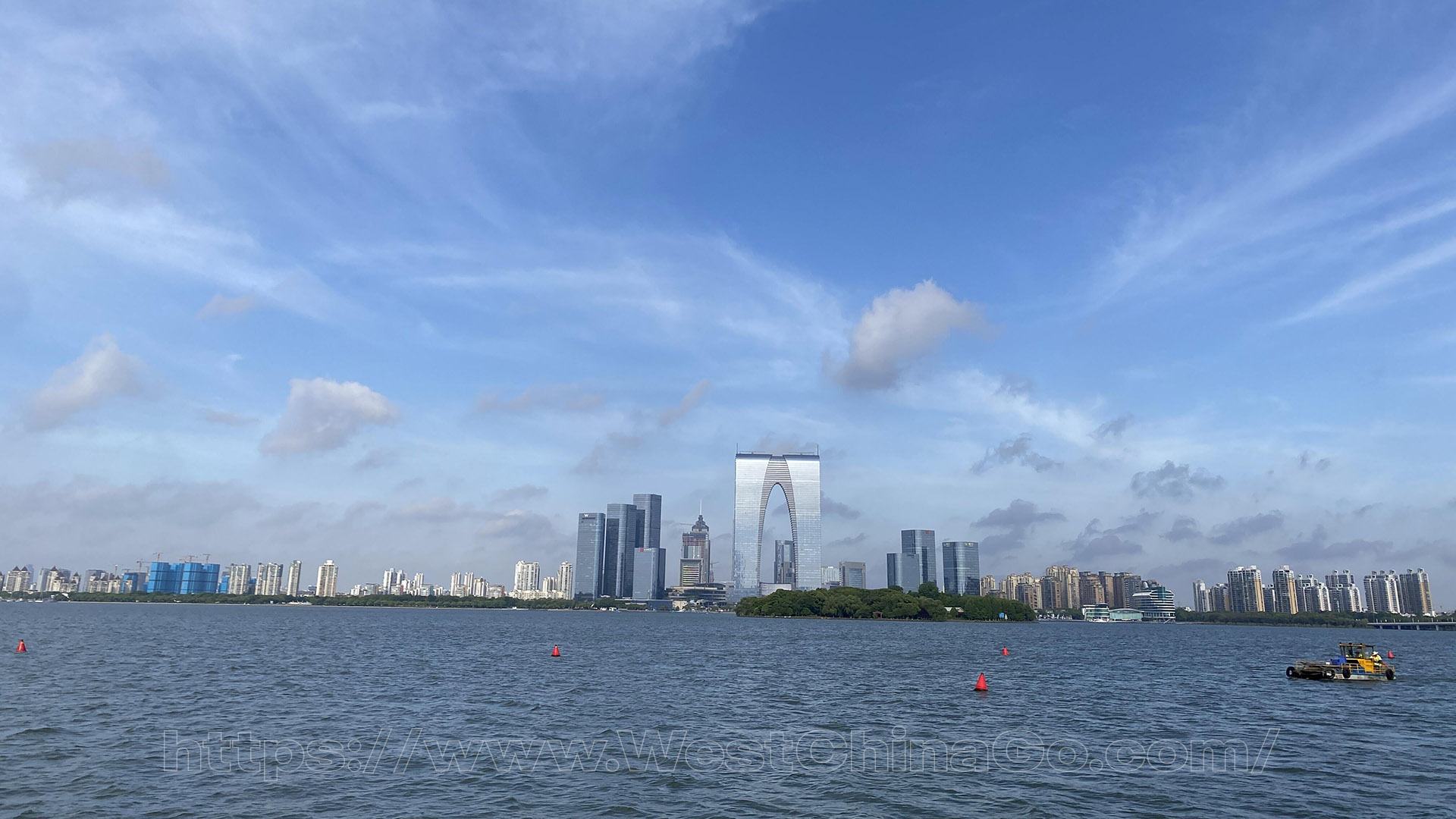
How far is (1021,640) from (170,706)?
15459 cm

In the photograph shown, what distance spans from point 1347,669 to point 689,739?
78372 mm

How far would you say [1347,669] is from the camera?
279ft

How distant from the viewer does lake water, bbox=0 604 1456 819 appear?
103 feet

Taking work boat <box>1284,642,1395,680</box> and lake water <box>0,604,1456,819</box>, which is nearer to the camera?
lake water <box>0,604,1456,819</box>

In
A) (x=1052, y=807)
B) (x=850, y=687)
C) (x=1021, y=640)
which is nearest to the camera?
(x=1052, y=807)

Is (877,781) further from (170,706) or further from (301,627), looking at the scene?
(301,627)

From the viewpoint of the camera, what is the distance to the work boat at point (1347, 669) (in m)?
85.0

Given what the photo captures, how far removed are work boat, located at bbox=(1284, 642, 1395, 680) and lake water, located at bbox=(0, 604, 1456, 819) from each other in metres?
3.39

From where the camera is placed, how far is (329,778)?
33.1 metres

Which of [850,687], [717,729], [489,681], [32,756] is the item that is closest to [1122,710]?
[850,687]

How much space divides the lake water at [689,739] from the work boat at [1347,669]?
339cm

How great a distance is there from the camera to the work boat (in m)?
85.0

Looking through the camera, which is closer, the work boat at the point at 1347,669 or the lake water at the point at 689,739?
the lake water at the point at 689,739

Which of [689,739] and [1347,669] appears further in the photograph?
[1347,669]
